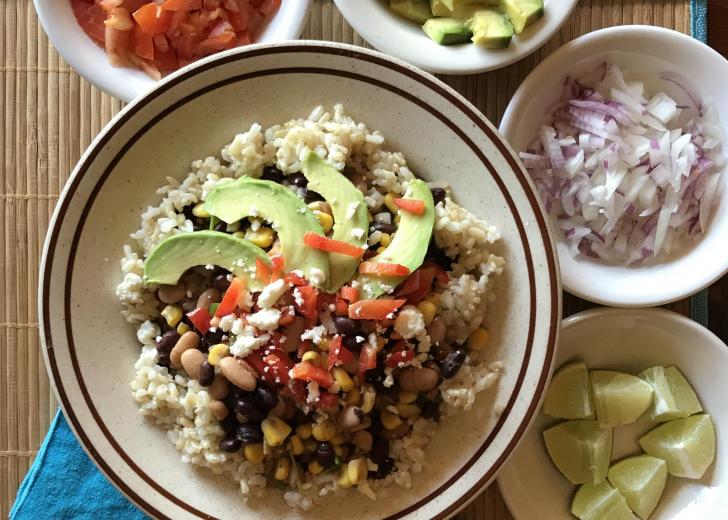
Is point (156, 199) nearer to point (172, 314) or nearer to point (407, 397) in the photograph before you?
point (172, 314)

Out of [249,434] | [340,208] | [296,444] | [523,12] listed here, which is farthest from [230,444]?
[523,12]

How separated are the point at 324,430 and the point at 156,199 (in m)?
0.73

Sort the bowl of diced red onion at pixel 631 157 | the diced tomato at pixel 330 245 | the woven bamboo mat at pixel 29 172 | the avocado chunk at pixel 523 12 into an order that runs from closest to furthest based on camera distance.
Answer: the diced tomato at pixel 330 245
the avocado chunk at pixel 523 12
the bowl of diced red onion at pixel 631 157
the woven bamboo mat at pixel 29 172

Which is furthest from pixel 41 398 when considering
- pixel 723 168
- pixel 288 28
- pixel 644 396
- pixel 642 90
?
pixel 723 168

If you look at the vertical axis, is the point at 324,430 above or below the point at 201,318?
below

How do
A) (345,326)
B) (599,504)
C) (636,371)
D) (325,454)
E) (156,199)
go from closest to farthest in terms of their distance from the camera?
(345,326) < (325,454) < (156,199) < (599,504) < (636,371)

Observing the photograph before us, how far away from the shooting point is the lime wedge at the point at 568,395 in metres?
2.11

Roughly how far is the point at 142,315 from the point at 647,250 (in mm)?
1425

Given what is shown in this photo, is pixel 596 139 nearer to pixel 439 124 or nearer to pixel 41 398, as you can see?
pixel 439 124

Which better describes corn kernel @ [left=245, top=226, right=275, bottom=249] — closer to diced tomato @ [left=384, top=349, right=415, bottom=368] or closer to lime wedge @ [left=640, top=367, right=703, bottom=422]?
diced tomato @ [left=384, top=349, right=415, bottom=368]

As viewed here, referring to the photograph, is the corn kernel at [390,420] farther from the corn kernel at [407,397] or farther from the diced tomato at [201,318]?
the diced tomato at [201,318]

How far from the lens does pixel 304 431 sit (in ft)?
5.78

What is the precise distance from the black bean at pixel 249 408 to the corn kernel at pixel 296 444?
12 centimetres

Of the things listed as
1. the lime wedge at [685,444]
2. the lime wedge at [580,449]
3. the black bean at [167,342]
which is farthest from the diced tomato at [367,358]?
the lime wedge at [685,444]
